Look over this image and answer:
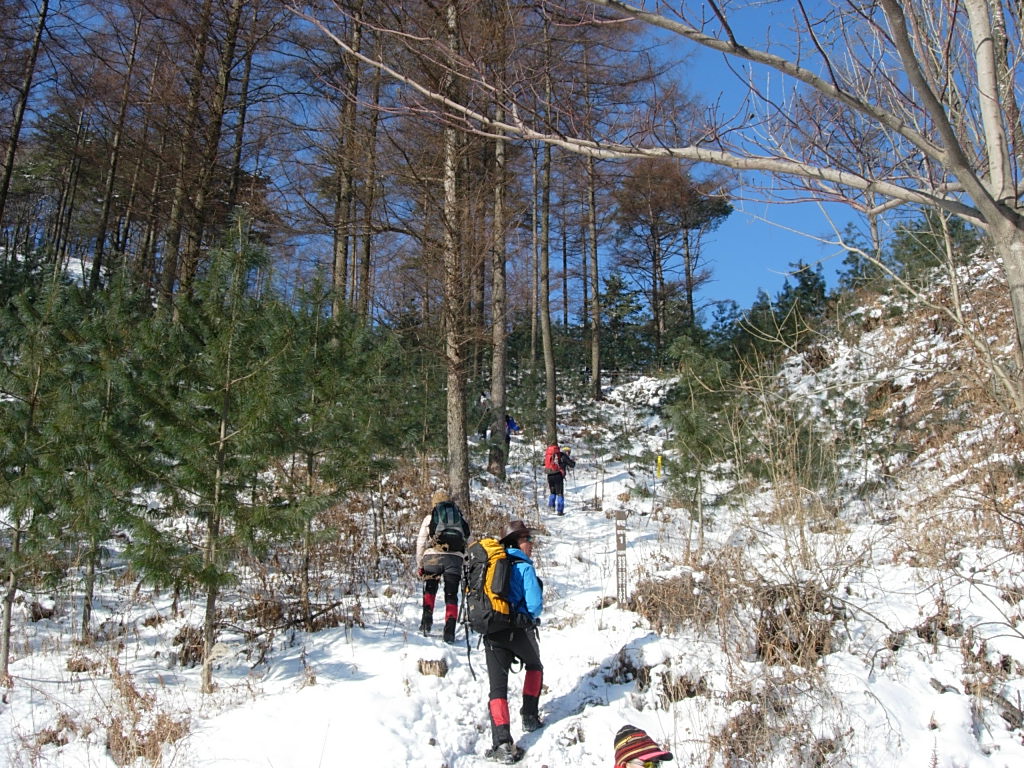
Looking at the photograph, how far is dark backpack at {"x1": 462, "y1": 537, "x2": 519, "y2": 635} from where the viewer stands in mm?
4711

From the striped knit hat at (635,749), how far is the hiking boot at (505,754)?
1229 mm

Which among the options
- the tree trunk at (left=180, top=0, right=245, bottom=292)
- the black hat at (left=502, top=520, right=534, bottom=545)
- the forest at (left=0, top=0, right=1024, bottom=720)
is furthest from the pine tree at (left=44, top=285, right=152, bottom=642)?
the tree trunk at (left=180, top=0, right=245, bottom=292)

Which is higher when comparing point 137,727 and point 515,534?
point 515,534

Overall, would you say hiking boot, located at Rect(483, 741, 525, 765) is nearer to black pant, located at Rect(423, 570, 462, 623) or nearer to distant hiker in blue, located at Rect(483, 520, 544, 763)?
distant hiker in blue, located at Rect(483, 520, 544, 763)

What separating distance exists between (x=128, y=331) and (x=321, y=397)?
2.17 m

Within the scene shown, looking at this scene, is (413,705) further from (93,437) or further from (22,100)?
(22,100)

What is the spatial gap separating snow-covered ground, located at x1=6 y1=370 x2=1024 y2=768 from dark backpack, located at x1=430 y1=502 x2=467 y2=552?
0.90 m

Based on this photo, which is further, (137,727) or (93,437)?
(93,437)

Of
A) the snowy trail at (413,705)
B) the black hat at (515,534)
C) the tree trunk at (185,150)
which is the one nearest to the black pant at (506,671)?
the snowy trail at (413,705)

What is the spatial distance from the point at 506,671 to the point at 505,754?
0.54 m

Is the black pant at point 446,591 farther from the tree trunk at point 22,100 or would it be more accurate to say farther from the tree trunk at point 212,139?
the tree trunk at point 22,100

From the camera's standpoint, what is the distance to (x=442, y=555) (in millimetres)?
6426

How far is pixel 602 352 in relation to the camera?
992 inches

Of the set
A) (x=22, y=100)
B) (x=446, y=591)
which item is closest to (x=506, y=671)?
(x=446, y=591)
